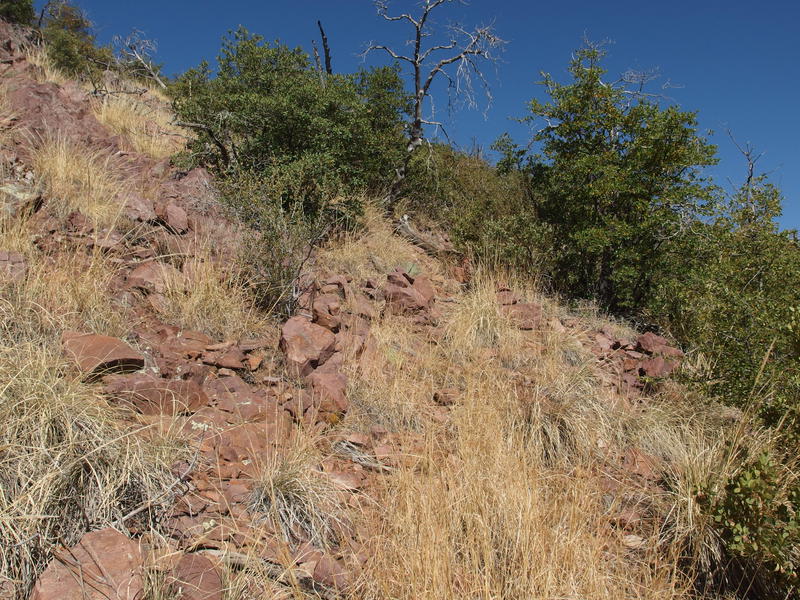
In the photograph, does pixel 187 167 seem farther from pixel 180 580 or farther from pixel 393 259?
pixel 180 580

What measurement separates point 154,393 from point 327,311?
190 centimetres

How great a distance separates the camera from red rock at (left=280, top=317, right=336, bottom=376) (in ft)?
12.1

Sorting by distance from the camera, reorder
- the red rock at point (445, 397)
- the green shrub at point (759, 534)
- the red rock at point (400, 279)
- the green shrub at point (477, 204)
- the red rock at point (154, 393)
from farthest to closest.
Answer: the green shrub at point (477, 204)
the red rock at point (400, 279)
the red rock at point (445, 397)
the red rock at point (154, 393)
the green shrub at point (759, 534)

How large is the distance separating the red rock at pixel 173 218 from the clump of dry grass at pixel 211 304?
67 centimetres

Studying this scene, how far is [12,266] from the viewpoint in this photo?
3584 millimetres

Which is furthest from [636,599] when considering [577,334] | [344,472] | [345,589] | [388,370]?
[577,334]

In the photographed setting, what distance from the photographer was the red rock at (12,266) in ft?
11.3

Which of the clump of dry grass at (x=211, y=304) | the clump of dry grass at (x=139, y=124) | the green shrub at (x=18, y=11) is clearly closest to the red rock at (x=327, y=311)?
the clump of dry grass at (x=211, y=304)

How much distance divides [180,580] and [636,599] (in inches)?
74.4

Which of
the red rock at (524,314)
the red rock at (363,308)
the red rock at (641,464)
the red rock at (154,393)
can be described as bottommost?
the red rock at (154,393)

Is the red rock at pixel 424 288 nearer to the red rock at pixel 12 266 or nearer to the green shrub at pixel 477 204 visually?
the green shrub at pixel 477 204

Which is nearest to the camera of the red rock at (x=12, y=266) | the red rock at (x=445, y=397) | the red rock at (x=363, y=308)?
the red rock at (x=12, y=266)

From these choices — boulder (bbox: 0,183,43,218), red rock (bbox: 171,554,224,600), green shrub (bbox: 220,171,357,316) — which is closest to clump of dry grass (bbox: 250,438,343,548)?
red rock (bbox: 171,554,224,600)

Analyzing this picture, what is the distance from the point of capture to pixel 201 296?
13.4ft
